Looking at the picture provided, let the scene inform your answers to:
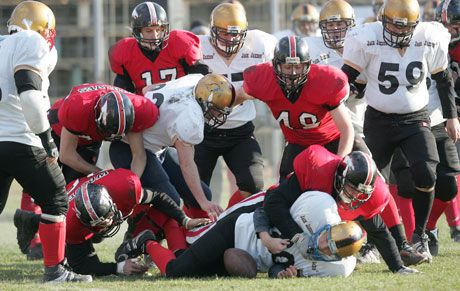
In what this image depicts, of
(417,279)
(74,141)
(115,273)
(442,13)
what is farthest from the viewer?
(442,13)

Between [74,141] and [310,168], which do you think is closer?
[310,168]

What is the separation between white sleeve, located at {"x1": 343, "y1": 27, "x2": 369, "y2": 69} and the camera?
719 centimetres

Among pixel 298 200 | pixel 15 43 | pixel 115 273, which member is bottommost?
pixel 115 273

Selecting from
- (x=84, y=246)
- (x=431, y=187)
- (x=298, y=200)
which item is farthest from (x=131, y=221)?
(x=431, y=187)

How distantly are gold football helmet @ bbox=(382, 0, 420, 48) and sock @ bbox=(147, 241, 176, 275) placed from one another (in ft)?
7.06

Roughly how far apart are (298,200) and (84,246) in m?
1.44

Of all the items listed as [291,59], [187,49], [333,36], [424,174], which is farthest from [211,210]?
[333,36]

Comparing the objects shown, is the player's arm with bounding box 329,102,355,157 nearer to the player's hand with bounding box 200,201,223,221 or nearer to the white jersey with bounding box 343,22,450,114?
the white jersey with bounding box 343,22,450,114

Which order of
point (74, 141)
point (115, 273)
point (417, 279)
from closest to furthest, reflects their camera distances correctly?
point (417, 279), point (115, 273), point (74, 141)

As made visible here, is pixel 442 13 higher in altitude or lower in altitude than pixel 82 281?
higher

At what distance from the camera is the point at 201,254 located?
6.08 meters

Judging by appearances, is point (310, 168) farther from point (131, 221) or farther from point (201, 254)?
point (131, 221)

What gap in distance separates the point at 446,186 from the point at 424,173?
602 mm

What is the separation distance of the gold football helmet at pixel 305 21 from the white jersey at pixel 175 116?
3.85 m
